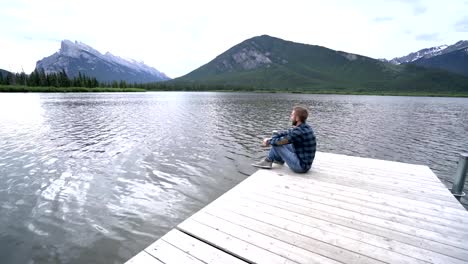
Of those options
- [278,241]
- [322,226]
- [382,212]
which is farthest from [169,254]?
[382,212]

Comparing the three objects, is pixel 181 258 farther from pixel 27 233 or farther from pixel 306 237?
pixel 27 233

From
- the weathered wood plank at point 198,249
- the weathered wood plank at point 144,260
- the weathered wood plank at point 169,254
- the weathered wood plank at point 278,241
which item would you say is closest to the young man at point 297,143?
the weathered wood plank at point 278,241

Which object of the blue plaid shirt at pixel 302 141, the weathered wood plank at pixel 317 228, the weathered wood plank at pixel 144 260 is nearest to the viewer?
the weathered wood plank at pixel 144 260

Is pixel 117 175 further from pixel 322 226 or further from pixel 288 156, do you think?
pixel 322 226

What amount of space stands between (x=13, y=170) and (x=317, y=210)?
12398mm

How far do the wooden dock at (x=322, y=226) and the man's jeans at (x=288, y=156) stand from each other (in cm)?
52

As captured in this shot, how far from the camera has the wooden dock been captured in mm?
3852

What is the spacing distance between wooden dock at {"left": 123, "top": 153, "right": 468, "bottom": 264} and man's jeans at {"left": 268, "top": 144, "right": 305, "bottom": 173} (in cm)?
52

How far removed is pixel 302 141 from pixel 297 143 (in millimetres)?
203

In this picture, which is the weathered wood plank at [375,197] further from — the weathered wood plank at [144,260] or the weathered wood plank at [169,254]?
the weathered wood plank at [144,260]

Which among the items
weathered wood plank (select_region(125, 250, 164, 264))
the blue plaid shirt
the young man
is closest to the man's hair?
the young man

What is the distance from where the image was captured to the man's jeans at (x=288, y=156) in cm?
768

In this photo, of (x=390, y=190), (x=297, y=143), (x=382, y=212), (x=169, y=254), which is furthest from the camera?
(x=297, y=143)

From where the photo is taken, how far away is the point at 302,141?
23.7ft
